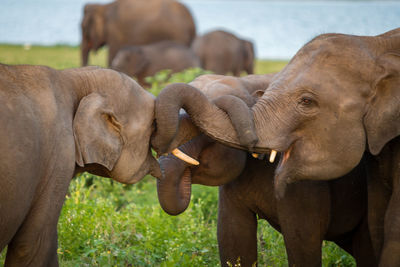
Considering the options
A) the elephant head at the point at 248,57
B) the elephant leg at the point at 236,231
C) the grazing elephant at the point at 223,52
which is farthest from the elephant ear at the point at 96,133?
the elephant head at the point at 248,57

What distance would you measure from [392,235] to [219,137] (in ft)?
3.53

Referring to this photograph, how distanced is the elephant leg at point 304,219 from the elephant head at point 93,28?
1040 centimetres

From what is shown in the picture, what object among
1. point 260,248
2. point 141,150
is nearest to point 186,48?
point 260,248

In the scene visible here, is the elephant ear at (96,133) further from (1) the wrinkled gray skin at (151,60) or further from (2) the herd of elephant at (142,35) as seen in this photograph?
(1) the wrinkled gray skin at (151,60)

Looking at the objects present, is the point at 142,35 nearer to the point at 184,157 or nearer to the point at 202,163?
the point at 202,163

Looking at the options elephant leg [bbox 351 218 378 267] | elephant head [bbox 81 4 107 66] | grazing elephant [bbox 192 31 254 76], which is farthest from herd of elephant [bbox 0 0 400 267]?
grazing elephant [bbox 192 31 254 76]

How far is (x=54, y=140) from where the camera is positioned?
321cm

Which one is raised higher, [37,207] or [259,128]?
[259,128]

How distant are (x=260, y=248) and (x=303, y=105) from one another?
171cm

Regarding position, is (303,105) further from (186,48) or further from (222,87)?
(186,48)

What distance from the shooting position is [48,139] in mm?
3186

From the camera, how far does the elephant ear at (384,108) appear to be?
350cm

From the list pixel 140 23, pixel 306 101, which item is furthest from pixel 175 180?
pixel 140 23

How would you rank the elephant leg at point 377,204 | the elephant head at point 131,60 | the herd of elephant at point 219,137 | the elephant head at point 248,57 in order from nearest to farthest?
the herd of elephant at point 219,137 → the elephant leg at point 377,204 → the elephant head at point 131,60 → the elephant head at point 248,57
